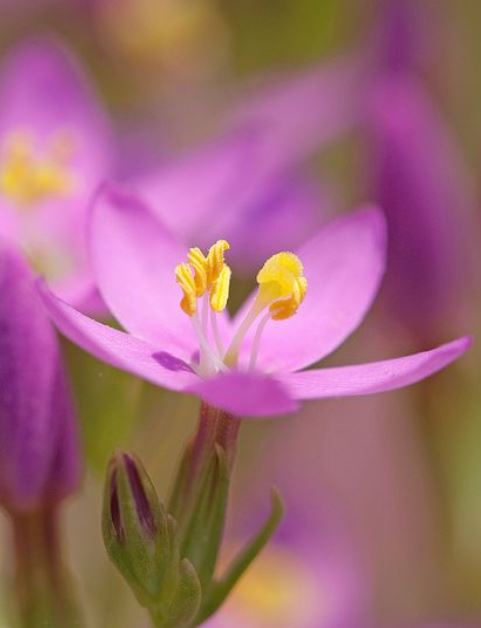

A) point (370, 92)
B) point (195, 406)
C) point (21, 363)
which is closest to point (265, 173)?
point (370, 92)

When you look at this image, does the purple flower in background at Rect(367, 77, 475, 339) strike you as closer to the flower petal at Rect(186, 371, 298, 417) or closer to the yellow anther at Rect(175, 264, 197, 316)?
the yellow anther at Rect(175, 264, 197, 316)

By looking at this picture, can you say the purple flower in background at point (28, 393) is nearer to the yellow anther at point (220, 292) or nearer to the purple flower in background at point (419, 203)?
the yellow anther at point (220, 292)

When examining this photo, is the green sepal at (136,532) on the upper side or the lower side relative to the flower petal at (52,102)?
lower

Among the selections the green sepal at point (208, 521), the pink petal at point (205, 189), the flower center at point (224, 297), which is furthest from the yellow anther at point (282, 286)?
the pink petal at point (205, 189)

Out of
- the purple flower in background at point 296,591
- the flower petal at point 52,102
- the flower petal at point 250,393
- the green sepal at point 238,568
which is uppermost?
the flower petal at point 52,102

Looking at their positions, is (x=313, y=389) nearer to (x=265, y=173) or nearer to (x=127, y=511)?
(x=127, y=511)

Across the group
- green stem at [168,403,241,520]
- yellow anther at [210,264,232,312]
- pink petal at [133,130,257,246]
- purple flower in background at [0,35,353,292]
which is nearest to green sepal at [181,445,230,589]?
green stem at [168,403,241,520]
